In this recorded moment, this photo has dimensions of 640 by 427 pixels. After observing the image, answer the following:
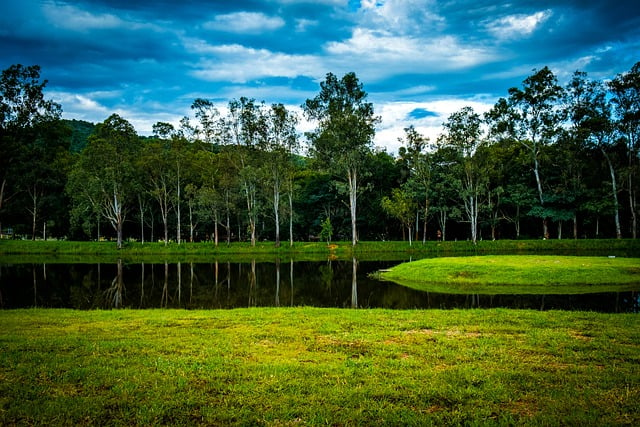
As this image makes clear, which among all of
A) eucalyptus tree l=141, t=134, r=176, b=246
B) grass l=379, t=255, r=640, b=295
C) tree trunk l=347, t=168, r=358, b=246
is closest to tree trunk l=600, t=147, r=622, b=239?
grass l=379, t=255, r=640, b=295

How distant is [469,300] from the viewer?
73.9 ft

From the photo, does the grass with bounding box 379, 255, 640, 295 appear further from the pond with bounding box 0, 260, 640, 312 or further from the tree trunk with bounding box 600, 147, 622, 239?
the tree trunk with bounding box 600, 147, 622, 239

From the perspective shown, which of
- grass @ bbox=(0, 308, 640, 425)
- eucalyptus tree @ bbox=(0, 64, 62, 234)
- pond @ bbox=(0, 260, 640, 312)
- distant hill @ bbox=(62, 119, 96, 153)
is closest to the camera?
grass @ bbox=(0, 308, 640, 425)

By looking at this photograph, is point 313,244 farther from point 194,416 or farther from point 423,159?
Answer: point 194,416

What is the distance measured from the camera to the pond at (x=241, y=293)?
2185 centimetres

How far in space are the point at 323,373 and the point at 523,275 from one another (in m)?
24.0

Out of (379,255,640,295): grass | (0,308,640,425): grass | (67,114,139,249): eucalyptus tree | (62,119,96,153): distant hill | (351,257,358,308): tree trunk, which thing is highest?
(62,119,96,153): distant hill

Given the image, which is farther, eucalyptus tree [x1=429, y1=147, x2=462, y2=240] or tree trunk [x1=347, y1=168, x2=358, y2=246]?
eucalyptus tree [x1=429, y1=147, x2=462, y2=240]

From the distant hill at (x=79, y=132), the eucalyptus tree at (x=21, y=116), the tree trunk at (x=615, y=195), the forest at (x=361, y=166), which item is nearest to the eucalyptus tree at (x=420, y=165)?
the forest at (x=361, y=166)

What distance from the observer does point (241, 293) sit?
1057 inches

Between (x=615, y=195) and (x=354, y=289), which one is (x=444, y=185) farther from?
(x=354, y=289)

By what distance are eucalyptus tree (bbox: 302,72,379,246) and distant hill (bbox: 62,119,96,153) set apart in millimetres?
71382

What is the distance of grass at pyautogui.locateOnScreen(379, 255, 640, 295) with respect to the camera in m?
26.5

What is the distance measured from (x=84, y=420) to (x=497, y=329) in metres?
11.2
